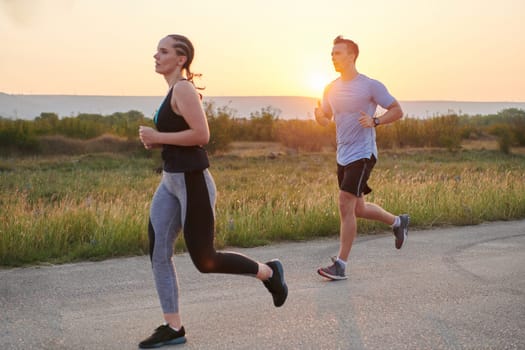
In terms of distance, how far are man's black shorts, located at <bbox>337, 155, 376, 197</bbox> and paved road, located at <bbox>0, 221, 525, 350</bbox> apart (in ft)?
2.53

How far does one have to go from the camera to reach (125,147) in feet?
122

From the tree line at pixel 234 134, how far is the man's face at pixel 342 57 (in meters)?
27.9

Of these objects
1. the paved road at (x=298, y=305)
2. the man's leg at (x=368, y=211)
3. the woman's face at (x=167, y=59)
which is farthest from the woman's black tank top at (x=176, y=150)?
the man's leg at (x=368, y=211)

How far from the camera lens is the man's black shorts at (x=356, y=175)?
6148mm

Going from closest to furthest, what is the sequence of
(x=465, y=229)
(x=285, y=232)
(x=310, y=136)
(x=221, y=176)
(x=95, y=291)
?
(x=95, y=291) → (x=285, y=232) → (x=465, y=229) → (x=221, y=176) → (x=310, y=136)

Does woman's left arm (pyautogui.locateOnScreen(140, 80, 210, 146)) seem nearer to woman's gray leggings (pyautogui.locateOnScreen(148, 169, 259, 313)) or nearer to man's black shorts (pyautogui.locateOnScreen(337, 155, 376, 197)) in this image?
woman's gray leggings (pyautogui.locateOnScreen(148, 169, 259, 313))

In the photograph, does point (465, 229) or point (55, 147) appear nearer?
point (465, 229)

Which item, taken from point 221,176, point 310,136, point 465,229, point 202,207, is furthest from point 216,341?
point 310,136

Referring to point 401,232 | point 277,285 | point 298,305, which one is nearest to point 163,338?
point 277,285

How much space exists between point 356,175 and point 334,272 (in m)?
0.84

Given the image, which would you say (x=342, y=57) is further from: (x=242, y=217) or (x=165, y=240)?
(x=242, y=217)

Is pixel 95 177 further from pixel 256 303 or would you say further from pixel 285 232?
pixel 256 303

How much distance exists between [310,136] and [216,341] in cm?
3679

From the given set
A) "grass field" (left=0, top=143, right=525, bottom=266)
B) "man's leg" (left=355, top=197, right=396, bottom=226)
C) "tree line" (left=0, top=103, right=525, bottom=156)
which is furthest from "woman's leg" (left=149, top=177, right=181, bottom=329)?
"tree line" (left=0, top=103, right=525, bottom=156)
